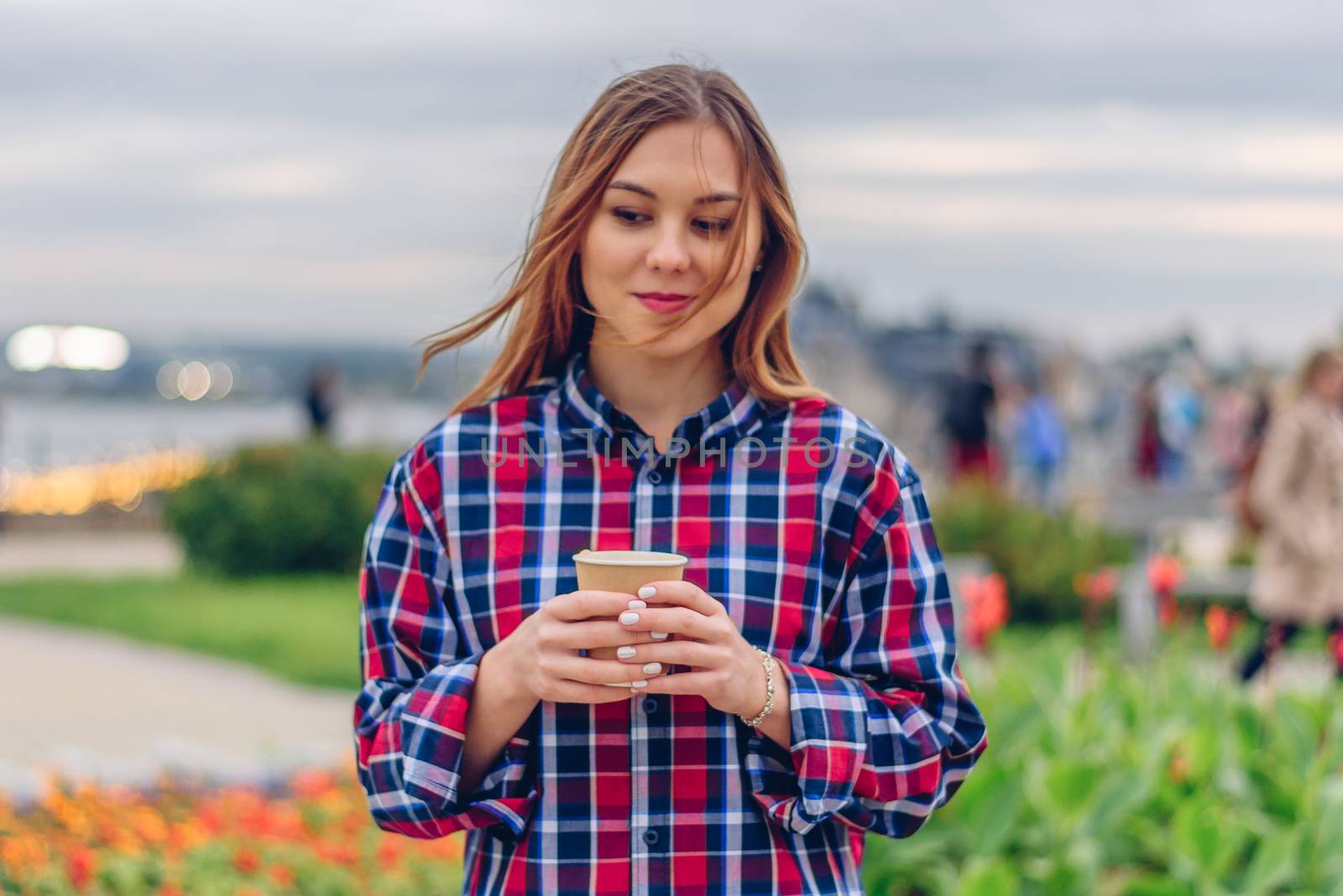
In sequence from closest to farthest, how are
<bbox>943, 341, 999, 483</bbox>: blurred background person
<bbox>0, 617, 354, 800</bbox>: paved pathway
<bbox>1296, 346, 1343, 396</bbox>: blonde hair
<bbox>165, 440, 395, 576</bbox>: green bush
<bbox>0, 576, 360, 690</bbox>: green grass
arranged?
<bbox>0, 617, 354, 800</bbox>: paved pathway < <bbox>1296, 346, 1343, 396</bbox>: blonde hair < <bbox>0, 576, 360, 690</bbox>: green grass < <bbox>165, 440, 395, 576</bbox>: green bush < <bbox>943, 341, 999, 483</bbox>: blurred background person

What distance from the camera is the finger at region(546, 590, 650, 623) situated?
55.3 inches

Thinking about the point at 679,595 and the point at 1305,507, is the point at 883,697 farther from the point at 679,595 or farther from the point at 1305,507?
the point at 1305,507

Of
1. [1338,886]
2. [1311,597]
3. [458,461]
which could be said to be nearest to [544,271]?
[458,461]

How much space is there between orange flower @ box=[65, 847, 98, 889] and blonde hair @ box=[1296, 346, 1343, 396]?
18.2 feet

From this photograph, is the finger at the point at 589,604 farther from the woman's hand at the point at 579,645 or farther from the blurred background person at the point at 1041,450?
the blurred background person at the point at 1041,450

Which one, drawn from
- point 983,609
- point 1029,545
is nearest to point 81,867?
point 983,609

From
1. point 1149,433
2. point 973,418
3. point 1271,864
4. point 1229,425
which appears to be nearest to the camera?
point 1271,864

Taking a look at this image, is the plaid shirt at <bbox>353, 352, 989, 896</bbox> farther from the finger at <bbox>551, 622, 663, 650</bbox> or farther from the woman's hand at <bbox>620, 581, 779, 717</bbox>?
the finger at <bbox>551, 622, 663, 650</bbox>

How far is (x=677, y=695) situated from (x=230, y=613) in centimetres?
924

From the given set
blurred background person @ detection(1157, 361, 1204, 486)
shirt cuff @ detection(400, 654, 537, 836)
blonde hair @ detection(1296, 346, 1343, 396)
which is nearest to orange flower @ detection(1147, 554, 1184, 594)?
blonde hair @ detection(1296, 346, 1343, 396)

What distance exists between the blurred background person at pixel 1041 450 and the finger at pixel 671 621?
37.0 ft

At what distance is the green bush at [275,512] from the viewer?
11.7 m

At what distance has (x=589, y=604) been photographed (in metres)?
1.41

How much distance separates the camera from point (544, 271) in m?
1.76
